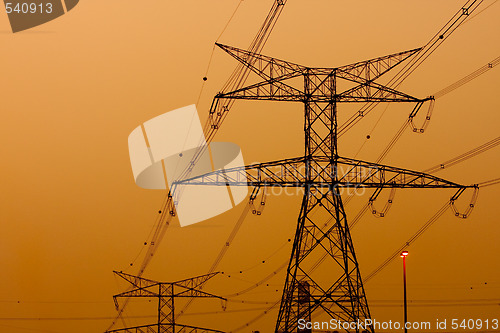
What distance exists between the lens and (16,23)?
1228 inches

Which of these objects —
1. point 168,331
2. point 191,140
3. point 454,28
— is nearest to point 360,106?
point 454,28

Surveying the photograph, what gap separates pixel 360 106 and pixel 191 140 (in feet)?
31.6

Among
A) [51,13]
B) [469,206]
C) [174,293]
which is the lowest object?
[174,293]

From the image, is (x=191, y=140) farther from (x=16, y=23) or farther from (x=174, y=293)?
(x=16, y=23)

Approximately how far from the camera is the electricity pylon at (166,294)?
108ft
